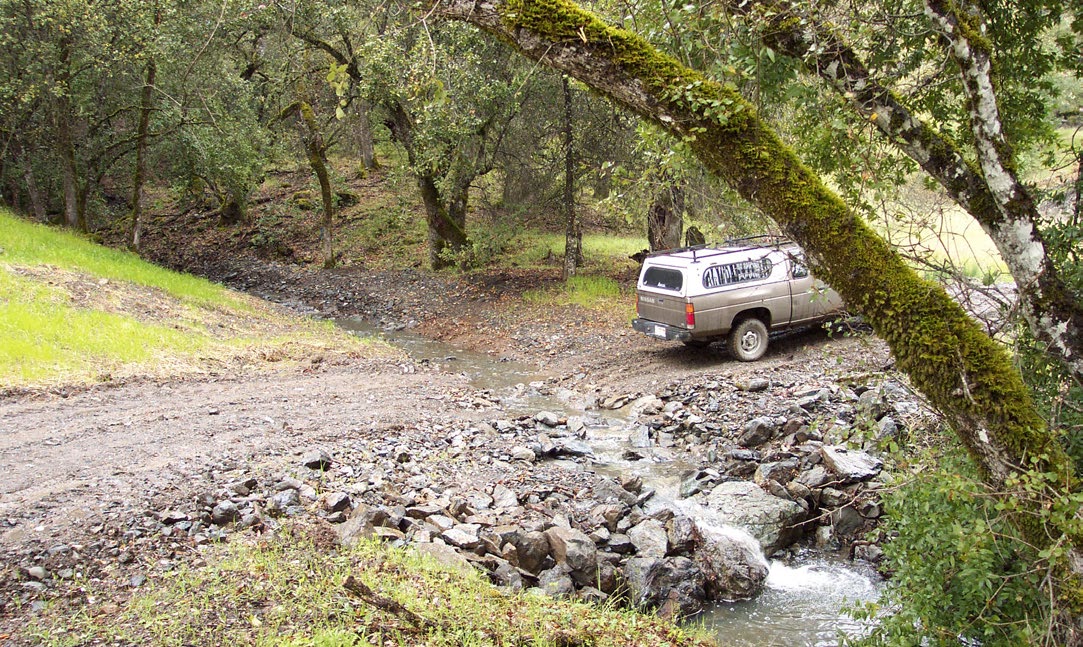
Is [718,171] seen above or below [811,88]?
below

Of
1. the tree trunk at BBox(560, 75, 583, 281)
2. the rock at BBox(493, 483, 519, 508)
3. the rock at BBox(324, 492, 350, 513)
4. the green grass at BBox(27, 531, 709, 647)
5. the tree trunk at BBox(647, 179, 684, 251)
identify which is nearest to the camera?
the green grass at BBox(27, 531, 709, 647)

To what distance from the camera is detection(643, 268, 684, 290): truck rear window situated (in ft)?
47.0

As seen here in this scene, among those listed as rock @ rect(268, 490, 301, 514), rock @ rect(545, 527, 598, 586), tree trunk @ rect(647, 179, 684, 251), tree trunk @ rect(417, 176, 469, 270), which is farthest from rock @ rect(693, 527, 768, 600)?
tree trunk @ rect(417, 176, 469, 270)

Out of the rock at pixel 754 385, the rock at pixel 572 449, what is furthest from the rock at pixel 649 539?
the rock at pixel 754 385

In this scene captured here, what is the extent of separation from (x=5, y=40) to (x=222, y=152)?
6.29 metres

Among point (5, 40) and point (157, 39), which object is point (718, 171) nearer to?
point (157, 39)

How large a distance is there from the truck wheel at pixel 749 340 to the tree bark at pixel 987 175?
1004 cm

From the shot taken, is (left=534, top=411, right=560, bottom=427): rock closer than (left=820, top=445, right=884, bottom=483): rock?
No

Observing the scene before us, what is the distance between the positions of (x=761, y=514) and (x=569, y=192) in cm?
1481

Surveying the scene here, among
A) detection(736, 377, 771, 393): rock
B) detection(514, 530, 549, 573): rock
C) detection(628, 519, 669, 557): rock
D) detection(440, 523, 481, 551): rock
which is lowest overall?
detection(628, 519, 669, 557): rock

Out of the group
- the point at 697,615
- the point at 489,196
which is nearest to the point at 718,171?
the point at 697,615

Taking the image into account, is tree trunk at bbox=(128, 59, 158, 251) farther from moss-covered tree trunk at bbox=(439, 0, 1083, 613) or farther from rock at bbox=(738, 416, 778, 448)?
moss-covered tree trunk at bbox=(439, 0, 1083, 613)

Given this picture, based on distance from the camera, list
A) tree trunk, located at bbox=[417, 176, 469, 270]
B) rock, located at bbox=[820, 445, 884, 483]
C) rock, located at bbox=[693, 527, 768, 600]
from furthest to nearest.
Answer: tree trunk, located at bbox=[417, 176, 469, 270] → rock, located at bbox=[820, 445, 884, 483] → rock, located at bbox=[693, 527, 768, 600]

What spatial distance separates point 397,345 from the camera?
1942 centimetres
